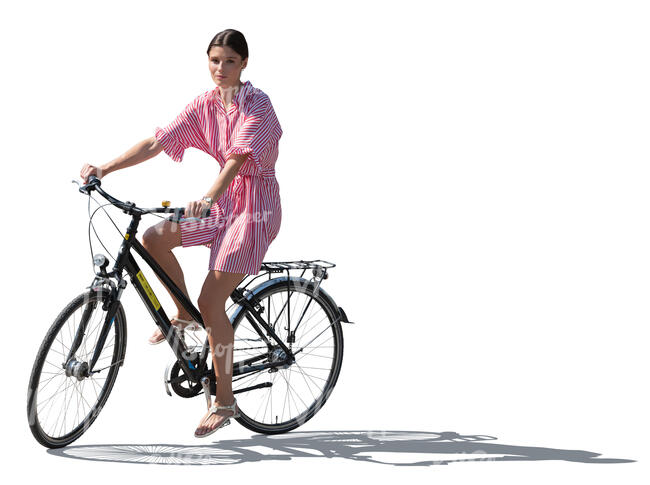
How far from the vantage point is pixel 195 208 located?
6332mm

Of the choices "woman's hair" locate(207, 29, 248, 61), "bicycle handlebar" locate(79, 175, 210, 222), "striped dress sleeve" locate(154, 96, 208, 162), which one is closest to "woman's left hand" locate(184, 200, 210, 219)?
"bicycle handlebar" locate(79, 175, 210, 222)

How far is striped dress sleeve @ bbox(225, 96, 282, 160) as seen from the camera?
21.7 ft

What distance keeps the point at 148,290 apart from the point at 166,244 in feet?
1.01

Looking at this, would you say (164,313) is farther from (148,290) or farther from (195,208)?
(195,208)

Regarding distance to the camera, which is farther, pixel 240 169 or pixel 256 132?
pixel 240 169

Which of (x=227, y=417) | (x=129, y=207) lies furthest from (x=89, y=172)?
(x=227, y=417)

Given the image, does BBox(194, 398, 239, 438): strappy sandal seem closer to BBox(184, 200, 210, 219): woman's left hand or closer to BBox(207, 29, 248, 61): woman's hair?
BBox(184, 200, 210, 219): woman's left hand

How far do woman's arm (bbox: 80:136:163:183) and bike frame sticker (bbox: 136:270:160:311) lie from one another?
0.66m

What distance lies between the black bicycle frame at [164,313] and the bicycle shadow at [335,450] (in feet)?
1.49

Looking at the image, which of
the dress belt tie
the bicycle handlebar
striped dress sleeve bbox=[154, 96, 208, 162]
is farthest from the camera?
Result: striped dress sleeve bbox=[154, 96, 208, 162]

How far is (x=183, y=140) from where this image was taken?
6988 millimetres

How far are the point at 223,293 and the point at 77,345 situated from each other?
34.7 inches

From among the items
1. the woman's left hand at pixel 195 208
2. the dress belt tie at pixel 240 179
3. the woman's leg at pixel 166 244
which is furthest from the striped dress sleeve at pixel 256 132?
the woman's leg at pixel 166 244

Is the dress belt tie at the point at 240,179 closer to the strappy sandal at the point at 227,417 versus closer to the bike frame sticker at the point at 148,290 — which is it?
the bike frame sticker at the point at 148,290
